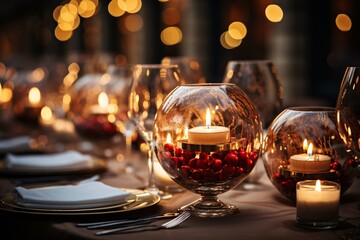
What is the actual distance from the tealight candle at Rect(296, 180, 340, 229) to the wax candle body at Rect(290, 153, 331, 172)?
0.12 metres

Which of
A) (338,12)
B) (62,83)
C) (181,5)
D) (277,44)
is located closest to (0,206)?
(62,83)

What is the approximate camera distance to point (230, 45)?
955 centimetres

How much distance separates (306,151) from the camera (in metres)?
1.47

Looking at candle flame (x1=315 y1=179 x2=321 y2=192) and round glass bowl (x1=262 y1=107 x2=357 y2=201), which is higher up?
round glass bowl (x1=262 y1=107 x2=357 y2=201)

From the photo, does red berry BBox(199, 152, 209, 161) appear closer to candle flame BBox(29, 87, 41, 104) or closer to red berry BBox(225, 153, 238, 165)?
red berry BBox(225, 153, 238, 165)

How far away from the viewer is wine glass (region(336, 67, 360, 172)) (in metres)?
1.35

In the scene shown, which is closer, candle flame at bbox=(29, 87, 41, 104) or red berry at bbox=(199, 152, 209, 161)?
red berry at bbox=(199, 152, 209, 161)

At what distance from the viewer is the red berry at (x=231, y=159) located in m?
1.39

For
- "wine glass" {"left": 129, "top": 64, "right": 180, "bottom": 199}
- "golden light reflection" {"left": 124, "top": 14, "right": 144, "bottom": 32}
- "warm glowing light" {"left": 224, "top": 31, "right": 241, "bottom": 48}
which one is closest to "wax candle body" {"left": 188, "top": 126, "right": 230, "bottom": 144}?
"wine glass" {"left": 129, "top": 64, "right": 180, "bottom": 199}

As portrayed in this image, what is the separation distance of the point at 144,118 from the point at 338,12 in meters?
5.52

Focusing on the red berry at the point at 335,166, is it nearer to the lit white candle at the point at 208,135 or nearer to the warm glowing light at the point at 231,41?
the lit white candle at the point at 208,135

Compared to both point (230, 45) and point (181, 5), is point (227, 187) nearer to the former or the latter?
point (230, 45)

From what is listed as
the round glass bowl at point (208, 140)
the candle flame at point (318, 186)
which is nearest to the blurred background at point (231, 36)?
the round glass bowl at point (208, 140)

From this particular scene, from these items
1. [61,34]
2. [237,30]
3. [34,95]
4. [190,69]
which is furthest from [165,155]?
[61,34]
